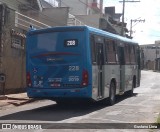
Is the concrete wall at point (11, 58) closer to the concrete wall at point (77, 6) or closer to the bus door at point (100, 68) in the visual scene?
the bus door at point (100, 68)

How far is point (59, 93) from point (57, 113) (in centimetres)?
75

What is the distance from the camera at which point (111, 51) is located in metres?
17.4

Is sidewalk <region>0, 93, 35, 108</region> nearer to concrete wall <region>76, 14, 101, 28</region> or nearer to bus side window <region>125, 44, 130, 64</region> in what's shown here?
bus side window <region>125, 44, 130, 64</region>

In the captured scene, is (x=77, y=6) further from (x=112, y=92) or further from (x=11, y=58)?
(x=112, y=92)

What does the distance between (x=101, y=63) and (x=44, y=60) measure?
2321 millimetres

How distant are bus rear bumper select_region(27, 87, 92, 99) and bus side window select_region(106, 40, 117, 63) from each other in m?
3.00

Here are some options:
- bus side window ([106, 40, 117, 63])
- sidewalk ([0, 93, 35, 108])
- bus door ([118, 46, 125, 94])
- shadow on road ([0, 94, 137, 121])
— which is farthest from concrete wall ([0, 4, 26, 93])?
bus door ([118, 46, 125, 94])

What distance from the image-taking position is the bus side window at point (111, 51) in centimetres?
1698

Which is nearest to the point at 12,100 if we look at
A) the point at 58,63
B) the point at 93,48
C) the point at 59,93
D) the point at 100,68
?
the point at 59,93

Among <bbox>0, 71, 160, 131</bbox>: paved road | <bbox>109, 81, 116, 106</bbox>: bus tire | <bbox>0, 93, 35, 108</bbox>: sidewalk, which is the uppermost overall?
<bbox>109, 81, 116, 106</bbox>: bus tire

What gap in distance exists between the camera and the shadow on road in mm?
12945

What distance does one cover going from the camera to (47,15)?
118 feet

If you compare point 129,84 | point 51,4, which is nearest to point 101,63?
point 129,84

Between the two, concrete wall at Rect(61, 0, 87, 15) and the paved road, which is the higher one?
concrete wall at Rect(61, 0, 87, 15)
